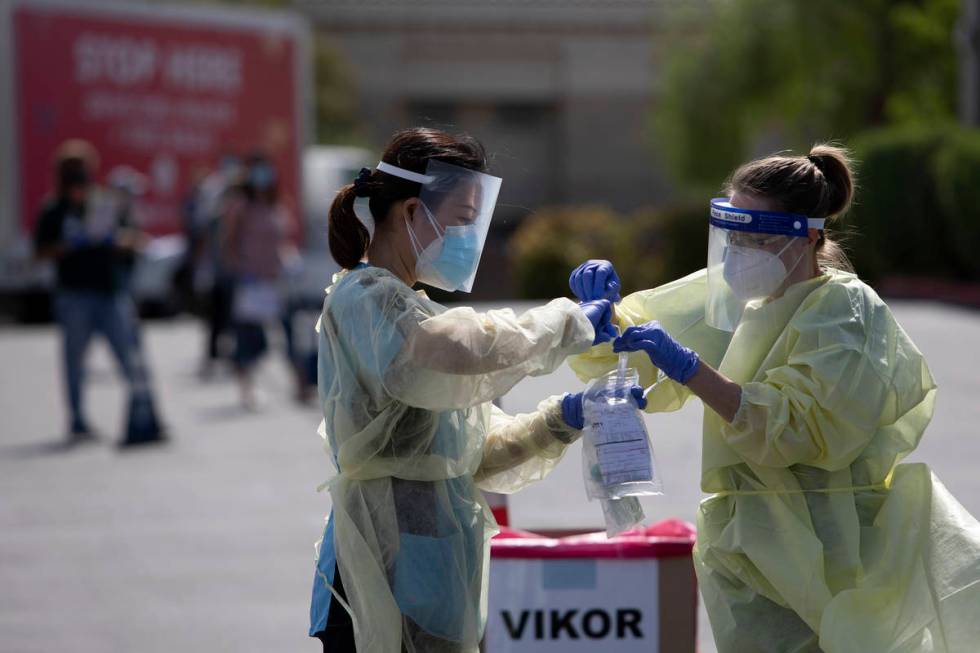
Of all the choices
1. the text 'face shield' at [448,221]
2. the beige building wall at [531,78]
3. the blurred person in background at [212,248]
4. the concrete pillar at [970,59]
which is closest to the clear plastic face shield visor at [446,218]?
the text 'face shield' at [448,221]

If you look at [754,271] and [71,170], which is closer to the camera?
[754,271]

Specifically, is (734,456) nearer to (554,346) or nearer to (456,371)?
(554,346)

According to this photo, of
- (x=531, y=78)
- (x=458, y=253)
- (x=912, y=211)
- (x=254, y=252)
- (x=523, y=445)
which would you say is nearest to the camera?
(x=458, y=253)

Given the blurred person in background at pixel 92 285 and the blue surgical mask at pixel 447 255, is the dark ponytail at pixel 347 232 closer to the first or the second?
the blue surgical mask at pixel 447 255

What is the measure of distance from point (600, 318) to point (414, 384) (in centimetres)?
48

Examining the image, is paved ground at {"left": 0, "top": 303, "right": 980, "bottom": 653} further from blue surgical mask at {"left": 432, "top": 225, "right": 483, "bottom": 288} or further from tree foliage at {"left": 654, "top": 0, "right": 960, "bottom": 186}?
tree foliage at {"left": 654, "top": 0, "right": 960, "bottom": 186}

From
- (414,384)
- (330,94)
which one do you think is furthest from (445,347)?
(330,94)

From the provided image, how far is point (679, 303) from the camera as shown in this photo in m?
3.47

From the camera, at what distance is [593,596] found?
382 centimetres

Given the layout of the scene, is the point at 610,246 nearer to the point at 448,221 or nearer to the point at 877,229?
the point at 877,229

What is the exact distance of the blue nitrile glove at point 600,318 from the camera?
3135 mm

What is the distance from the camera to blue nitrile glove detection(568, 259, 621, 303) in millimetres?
3250

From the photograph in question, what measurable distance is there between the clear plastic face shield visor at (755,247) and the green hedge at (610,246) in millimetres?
16421

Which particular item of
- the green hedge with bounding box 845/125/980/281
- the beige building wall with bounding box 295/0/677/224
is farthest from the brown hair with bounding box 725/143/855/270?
the beige building wall with bounding box 295/0/677/224
